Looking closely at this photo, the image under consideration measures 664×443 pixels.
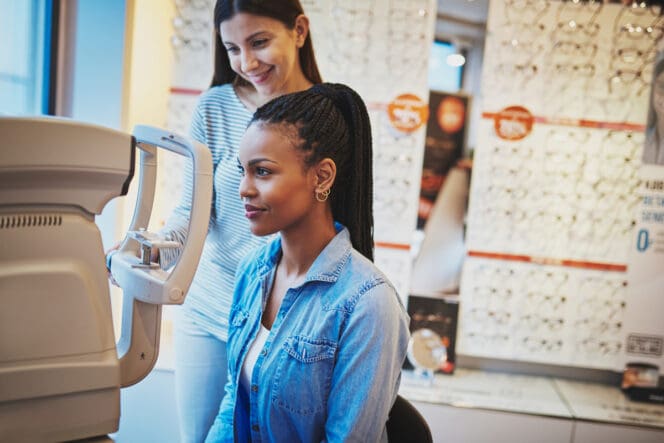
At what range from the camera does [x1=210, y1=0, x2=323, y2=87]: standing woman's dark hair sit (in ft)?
5.53

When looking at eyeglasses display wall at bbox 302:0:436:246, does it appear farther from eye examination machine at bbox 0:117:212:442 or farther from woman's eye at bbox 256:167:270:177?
eye examination machine at bbox 0:117:212:442

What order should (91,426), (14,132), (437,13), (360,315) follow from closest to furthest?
(14,132) → (91,426) → (360,315) → (437,13)

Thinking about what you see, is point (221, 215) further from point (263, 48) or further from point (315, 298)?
point (315, 298)

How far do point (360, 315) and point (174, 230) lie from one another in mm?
654

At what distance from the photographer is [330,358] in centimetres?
122

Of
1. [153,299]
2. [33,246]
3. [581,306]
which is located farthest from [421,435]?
[581,306]

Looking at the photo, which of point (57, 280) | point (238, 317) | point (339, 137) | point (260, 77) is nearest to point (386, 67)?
point (260, 77)

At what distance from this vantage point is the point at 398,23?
2664 mm

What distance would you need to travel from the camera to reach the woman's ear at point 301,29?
1.80 meters

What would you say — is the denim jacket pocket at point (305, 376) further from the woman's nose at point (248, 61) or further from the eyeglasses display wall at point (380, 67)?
the eyeglasses display wall at point (380, 67)

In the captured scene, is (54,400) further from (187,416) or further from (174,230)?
(187,416)

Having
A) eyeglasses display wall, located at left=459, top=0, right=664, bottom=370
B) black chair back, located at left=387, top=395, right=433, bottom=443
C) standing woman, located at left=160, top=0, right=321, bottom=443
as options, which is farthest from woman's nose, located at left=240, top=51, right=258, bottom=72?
eyeglasses display wall, located at left=459, top=0, right=664, bottom=370

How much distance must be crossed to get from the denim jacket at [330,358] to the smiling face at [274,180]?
0.12 metres

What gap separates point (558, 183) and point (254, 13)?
157cm
